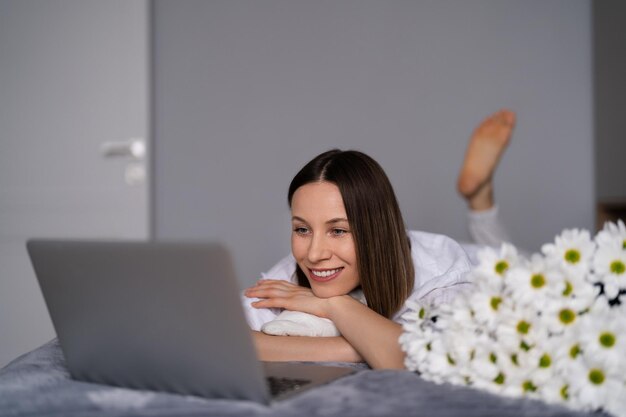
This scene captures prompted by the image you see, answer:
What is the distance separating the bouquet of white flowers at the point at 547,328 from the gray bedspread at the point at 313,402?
3cm

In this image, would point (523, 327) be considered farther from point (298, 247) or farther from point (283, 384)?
point (298, 247)

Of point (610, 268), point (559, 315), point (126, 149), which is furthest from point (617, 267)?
point (126, 149)

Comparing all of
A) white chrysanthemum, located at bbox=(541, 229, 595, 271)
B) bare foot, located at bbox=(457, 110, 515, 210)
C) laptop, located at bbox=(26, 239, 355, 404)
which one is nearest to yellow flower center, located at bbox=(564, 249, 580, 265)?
white chrysanthemum, located at bbox=(541, 229, 595, 271)

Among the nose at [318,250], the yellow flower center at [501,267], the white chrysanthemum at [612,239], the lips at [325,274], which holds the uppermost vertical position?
the white chrysanthemum at [612,239]

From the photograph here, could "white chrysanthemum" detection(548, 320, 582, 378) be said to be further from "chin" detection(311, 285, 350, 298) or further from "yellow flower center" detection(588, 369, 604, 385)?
"chin" detection(311, 285, 350, 298)

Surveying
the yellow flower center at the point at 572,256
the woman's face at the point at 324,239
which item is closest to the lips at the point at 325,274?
the woman's face at the point at 324,239

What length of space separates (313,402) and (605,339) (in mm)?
367

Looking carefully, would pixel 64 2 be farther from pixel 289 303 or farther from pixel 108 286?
pixel 108 286

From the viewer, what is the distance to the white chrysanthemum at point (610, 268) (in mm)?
985

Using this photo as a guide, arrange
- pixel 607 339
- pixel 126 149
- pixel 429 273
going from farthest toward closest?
1. pixel 126 149
2. pixel 429 273
3. pixel 607 339

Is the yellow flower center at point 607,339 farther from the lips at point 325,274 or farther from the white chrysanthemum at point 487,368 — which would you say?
the lips at point 325,274

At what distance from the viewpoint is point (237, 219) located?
3.34 m

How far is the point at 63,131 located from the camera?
114 inches

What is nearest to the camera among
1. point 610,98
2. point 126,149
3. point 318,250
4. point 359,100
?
point 318,250
